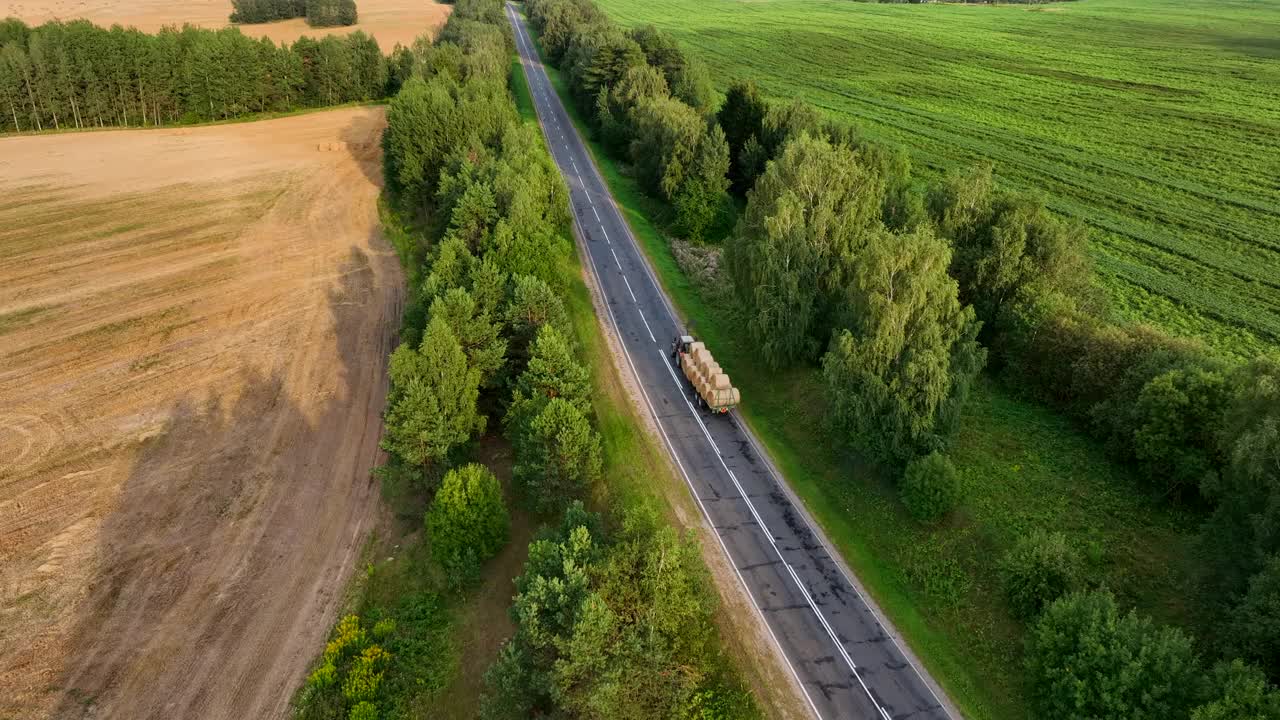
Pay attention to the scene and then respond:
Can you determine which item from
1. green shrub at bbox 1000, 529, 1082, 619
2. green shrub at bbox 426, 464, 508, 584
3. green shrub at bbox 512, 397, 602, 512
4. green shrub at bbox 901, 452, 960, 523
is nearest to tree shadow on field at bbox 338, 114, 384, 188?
green shrub at bbox 512, 397, 602, 512

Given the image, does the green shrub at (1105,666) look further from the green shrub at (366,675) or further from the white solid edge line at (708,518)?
the green shrub at (366,675)

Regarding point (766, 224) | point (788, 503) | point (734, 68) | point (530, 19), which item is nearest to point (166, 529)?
point (788, 503)

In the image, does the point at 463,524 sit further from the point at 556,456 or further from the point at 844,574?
the point at 844,574

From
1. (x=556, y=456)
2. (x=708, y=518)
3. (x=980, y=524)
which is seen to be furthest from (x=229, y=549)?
(x=980, y=524)

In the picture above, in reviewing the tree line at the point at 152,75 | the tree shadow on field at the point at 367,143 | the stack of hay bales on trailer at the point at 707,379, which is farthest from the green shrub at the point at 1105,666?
the tree line at the point at 152,75

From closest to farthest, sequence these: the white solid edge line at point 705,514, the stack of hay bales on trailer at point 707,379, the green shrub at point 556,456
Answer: the white solid edge line at point 705,514 < the green shrub at point 556,456 < the stack of hay bales on trailer at point 707,379

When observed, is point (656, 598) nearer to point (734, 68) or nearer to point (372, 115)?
point (372, 115)
